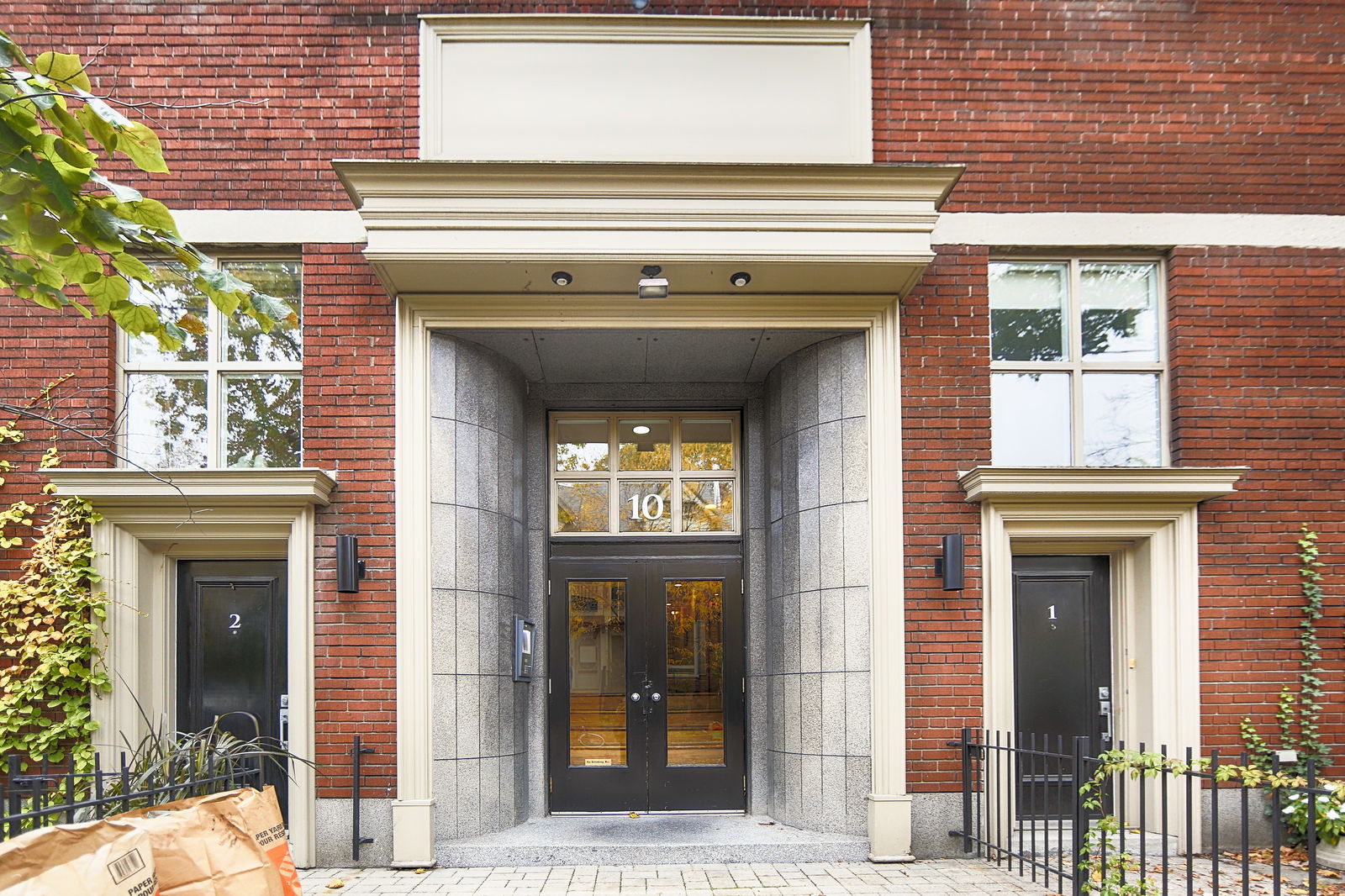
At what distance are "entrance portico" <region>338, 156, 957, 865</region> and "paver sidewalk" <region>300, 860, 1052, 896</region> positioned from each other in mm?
288

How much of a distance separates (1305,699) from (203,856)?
7674 millimetres

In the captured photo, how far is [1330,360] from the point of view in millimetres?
7492

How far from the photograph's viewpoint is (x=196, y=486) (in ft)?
22.7

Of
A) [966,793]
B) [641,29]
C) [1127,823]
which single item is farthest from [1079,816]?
[641,29]

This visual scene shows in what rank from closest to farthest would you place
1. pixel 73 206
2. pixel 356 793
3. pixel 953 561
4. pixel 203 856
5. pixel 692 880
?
pixel 73 206 < pixel 203 856 < pixel 692 880 < pixel 356 793 < pixel 953 561

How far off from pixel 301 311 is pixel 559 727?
4.26 meters

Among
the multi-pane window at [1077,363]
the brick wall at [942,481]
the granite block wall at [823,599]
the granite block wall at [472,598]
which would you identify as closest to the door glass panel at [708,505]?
the granite block wall at [823,599]

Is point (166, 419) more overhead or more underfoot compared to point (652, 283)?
more underfoot

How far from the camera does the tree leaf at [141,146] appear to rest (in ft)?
11.1

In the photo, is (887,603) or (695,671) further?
(695,671)

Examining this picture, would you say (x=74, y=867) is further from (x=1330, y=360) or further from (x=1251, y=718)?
(x=1330, y=360)

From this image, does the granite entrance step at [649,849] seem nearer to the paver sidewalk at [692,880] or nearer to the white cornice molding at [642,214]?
the paver sidewalk at [692,880]

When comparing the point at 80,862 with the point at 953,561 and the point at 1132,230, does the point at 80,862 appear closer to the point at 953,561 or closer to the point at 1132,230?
the point at 953,561

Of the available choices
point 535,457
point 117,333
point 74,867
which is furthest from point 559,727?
point 74,867
